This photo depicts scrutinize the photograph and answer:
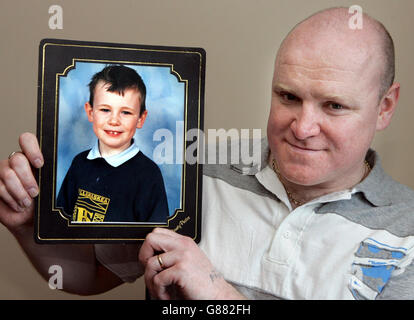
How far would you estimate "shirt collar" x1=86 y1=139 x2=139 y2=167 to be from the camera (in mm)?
1111

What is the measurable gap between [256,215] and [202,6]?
79 cm

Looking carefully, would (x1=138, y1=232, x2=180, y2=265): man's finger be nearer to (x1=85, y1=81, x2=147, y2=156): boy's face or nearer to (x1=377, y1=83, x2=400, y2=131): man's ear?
(x1=85, y1=81, x2=147, y2=156): boy's face

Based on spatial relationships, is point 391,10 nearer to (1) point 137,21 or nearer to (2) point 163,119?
(1) point 137,21

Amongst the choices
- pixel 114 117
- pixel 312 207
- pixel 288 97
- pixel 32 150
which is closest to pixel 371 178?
pixel 312 207

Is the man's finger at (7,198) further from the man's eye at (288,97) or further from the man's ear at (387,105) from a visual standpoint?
the man's ear at (387,105)

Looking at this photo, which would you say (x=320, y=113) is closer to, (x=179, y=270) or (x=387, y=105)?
(x=387, y=105)

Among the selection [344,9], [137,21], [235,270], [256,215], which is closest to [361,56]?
[344,9]

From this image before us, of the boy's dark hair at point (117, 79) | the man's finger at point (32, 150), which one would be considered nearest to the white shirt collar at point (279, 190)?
the boy's dark hair at point (117, 79)

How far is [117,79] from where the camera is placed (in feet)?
3.57

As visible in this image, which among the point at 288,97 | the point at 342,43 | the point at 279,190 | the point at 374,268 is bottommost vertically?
the point at 374,268

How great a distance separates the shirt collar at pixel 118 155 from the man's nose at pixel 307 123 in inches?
13.8

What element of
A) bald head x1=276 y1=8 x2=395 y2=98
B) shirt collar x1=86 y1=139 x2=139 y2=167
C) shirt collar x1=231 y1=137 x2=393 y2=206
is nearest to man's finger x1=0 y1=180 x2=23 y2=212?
shirt collar x1=86 y1=139 x2=139 y2=167

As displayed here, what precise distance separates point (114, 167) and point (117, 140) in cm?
6

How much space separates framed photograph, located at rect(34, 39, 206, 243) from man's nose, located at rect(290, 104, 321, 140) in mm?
210
